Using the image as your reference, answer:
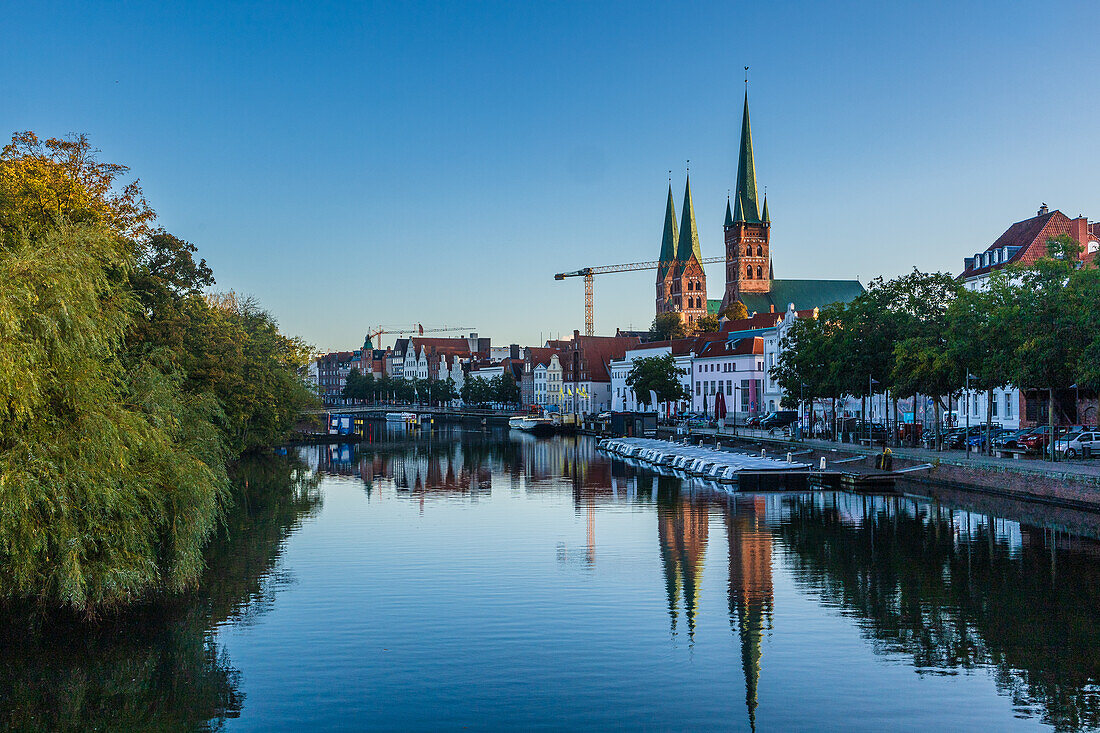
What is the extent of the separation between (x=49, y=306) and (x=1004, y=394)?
2795 inches

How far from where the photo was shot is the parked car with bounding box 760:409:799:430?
4124 inches

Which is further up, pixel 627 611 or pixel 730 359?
pixel 730 359

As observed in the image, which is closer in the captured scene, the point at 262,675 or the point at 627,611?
the point at 262,675

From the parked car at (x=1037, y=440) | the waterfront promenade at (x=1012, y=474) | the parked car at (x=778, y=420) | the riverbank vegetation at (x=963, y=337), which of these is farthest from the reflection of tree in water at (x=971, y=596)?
the parked car at (x=778, y=420)

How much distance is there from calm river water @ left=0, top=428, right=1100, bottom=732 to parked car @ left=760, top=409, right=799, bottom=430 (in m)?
60.4

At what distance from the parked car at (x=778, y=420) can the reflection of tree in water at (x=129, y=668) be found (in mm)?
80751

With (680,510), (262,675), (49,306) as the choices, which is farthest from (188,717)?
(680,510)

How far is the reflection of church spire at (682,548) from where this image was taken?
28.2 meters

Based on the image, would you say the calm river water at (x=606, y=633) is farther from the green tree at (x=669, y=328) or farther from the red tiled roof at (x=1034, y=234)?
the green tree at (x=669, y=328)

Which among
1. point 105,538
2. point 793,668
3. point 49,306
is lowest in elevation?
point 793,668

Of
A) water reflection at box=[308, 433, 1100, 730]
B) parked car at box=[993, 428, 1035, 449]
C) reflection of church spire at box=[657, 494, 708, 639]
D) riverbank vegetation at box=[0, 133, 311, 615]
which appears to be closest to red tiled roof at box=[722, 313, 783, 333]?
parked car at box=[993, 428, 1035, 449]

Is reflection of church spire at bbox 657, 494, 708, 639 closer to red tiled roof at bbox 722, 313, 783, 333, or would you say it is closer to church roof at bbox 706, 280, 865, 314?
red tiled roof at bbox 722, 313, 783, 333

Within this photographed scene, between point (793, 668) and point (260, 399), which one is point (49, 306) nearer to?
point (793, 668)

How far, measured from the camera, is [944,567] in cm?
3272
